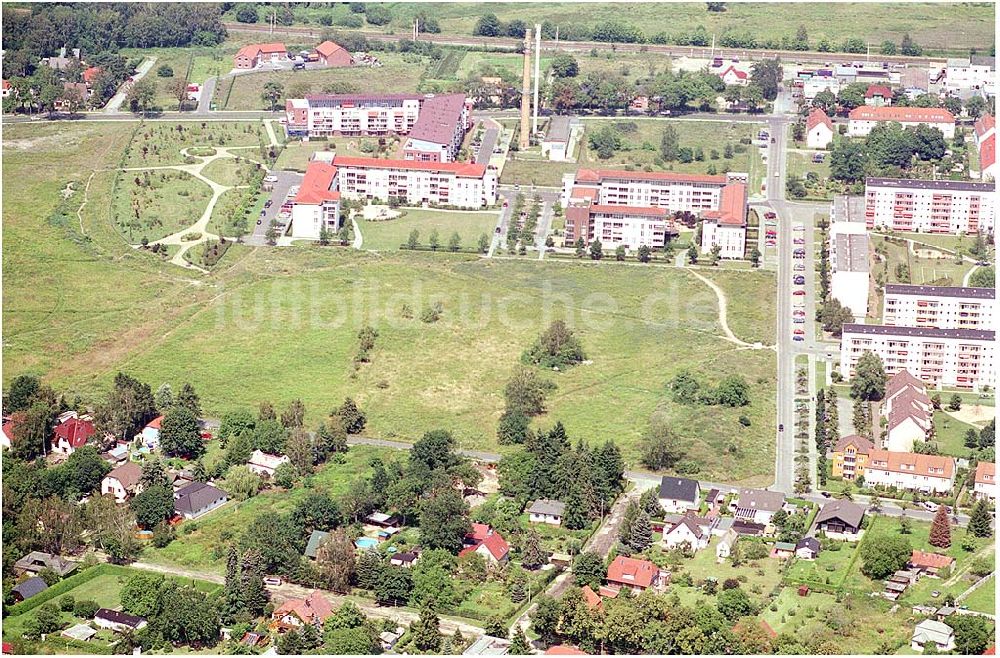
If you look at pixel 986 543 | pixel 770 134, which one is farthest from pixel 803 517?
pixel 770 134

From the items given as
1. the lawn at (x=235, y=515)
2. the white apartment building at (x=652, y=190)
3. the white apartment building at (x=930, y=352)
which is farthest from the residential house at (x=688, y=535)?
the white apartment building at (x=652, y=190)

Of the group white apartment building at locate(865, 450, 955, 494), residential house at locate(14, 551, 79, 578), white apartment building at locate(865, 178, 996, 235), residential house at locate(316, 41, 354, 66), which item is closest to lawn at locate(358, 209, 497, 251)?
white apartment building at locate(865, 178, 996, 235)

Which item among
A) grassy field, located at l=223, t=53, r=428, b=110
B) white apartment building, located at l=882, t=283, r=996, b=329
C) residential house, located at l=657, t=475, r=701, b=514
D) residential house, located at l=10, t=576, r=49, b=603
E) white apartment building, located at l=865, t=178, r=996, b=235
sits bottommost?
residential house, located at l=10, t=576, r=49, b=603

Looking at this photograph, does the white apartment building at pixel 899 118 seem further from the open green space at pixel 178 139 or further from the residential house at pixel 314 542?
the residential house at pixel 314 542

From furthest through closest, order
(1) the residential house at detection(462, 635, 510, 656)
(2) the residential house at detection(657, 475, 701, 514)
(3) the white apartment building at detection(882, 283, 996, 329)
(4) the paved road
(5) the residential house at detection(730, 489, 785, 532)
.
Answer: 1. (4) the paved road
2. (3) the white apartment building at detection(882, 283, 996, 329)
3. (2) the residential house at detection(657, 475, 701, 514)
4. (5) the residential house at detection(730, 489, 785, 532)
5. (1) the residential house at detection(462, 635, 510, 656)

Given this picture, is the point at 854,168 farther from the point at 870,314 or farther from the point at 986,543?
the point at 986,543

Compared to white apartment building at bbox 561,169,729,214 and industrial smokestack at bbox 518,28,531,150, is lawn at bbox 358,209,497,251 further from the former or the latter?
industrial smokestack at bbox 518,28,531,150

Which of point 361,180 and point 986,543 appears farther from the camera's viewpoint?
point 361,180
